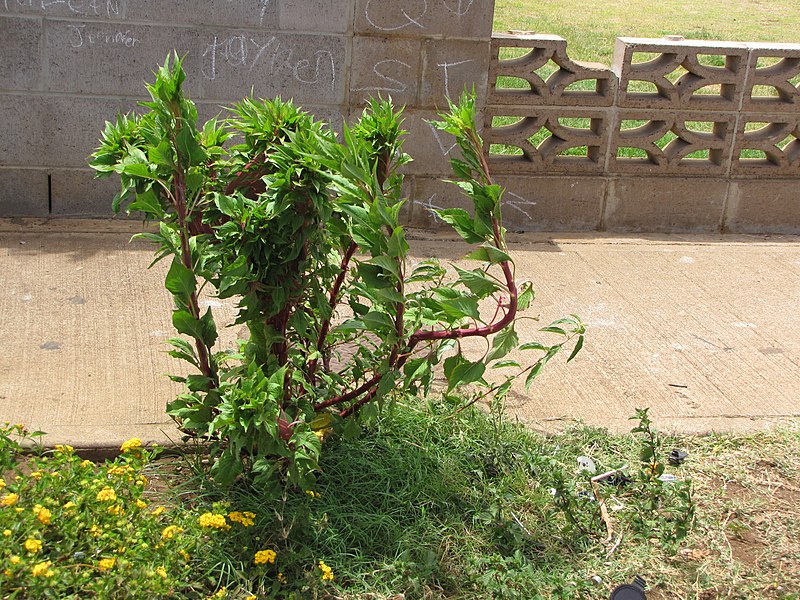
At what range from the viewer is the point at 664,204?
267 inches

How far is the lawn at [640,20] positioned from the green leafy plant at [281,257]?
849 cm

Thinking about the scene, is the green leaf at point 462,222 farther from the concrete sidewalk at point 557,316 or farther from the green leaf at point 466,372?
the concrete sidewalk at point 557,316

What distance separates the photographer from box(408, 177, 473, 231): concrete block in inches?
252

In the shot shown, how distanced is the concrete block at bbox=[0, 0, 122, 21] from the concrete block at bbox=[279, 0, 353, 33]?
95cm

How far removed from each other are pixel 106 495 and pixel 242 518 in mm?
416

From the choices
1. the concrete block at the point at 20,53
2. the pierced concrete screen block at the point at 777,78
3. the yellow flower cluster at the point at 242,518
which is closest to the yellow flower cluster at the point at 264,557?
the yellow flower cluster at the point at 242,518

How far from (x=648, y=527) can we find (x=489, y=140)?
3442 mm

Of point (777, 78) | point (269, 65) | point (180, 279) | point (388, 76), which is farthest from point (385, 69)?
point (180, 279)

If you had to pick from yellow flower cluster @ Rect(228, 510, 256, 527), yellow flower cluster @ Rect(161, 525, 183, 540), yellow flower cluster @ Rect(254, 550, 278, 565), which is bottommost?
yellow flower cluster @ Rect(254, 550, 278, 565)

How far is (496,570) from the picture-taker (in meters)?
3.16

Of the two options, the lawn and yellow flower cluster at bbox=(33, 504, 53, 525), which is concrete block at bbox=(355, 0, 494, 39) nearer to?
yellow flower cluster at bbox=(33, 504, 53, 525)

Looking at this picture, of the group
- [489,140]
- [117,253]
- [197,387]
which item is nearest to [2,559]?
[197,387]

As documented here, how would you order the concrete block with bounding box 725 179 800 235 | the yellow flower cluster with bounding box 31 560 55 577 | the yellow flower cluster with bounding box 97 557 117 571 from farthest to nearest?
the concrete block with bounding box 725 179 800 235 < the yellow flower cluster with bounding box 97 557 117 571 < the yellow flower cluster with bounding box 31 560 55 577

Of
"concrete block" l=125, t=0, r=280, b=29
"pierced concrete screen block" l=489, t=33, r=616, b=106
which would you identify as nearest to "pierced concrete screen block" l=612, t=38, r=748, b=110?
"pierced concrete screen block" l=489, t=33, r=616, b=106
